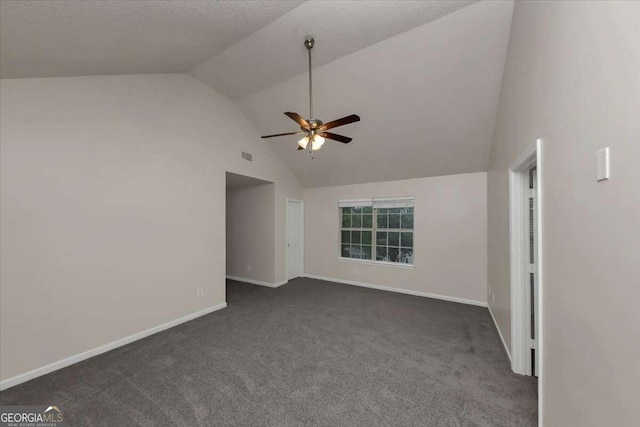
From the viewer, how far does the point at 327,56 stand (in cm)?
295

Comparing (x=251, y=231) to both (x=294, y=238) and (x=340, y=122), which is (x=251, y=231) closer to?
(x=294, y=238)

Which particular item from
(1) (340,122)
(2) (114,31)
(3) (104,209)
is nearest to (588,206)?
(1) (340,122)

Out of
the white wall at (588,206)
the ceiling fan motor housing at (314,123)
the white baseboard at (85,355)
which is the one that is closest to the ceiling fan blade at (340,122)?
the ceiling fan motor housing at (314,123)

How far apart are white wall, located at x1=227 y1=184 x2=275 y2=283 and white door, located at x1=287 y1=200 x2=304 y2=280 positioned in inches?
22.7

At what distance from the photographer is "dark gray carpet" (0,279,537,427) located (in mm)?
1820

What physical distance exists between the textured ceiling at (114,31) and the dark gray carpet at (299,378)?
2630mm

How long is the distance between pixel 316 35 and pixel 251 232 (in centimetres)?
403

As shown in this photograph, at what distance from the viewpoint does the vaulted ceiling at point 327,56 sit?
1761 mm

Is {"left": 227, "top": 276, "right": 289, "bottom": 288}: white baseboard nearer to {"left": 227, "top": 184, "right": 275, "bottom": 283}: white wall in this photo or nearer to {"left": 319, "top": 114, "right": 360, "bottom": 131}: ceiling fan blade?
{"left": 227, "top": 184, "right": 275, "bottom": 283}: white wall

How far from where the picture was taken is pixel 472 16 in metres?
2.33

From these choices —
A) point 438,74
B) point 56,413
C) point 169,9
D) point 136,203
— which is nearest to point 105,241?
point 136,203

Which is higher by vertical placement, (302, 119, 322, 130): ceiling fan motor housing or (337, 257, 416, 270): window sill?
(302, 119, 322, 130): ceiling fan motor housing

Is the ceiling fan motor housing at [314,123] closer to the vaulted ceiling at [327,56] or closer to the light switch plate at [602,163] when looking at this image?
the vaulted ceiling at [327,56]

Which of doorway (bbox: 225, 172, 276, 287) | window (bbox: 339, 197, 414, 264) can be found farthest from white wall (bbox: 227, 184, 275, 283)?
window (bbox: 339, 197, 414, 264)
